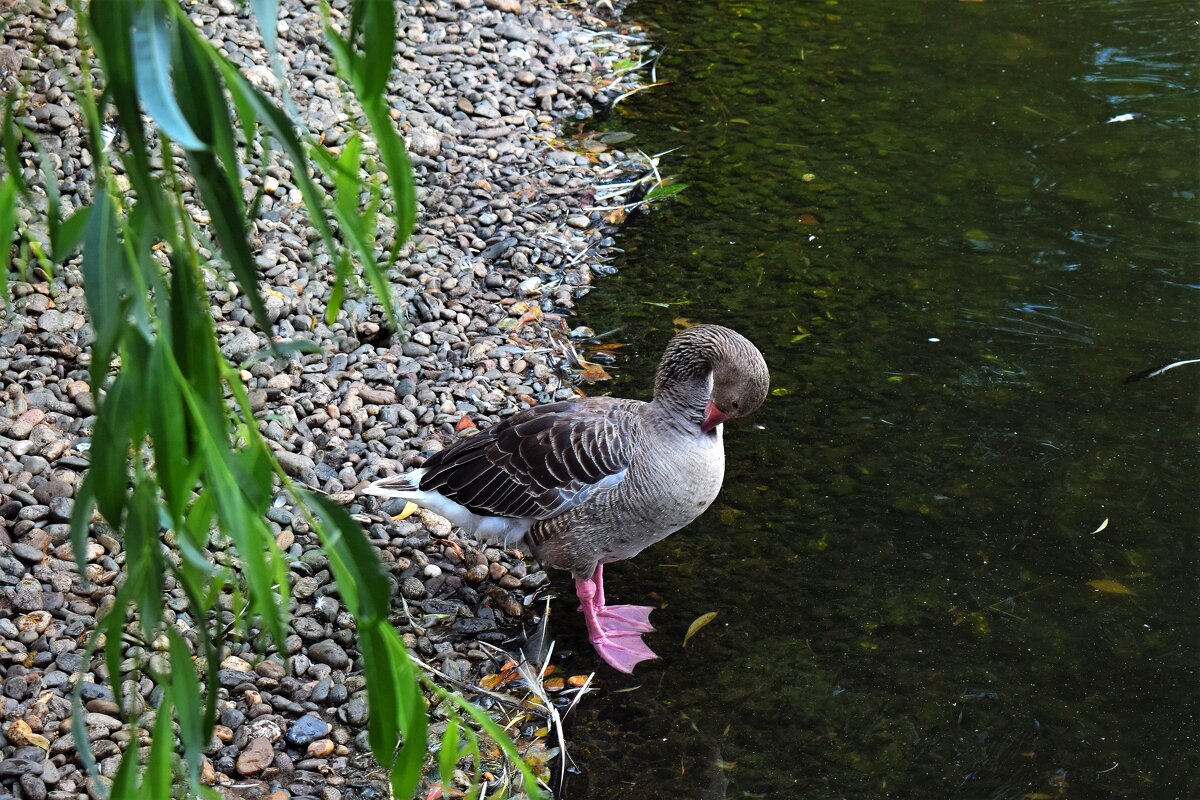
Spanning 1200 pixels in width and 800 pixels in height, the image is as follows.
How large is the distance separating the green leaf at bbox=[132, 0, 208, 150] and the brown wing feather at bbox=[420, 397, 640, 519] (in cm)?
290

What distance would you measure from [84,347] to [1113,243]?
5391 mm

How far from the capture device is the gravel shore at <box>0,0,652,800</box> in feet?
12.1

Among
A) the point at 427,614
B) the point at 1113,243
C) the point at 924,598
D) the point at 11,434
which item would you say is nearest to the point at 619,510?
the point at 427,614

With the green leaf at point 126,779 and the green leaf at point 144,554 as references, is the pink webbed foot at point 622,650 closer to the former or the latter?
the green leaf at point 126,779

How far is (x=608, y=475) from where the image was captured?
14.2 feet

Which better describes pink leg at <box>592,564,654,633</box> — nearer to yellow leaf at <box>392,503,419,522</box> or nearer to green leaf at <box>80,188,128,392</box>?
yellow leaf at <box>392,503,419,522</box>

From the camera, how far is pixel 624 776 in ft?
12.9

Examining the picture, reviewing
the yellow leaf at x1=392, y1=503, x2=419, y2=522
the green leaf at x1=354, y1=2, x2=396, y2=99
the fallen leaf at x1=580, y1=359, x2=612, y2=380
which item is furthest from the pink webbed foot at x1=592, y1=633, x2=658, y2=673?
the green leaf at x1=354, y1=2, x2=396, y2=99

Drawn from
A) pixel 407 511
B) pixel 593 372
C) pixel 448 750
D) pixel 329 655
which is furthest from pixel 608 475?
pixel 448 750

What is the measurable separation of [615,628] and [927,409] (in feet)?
6.63

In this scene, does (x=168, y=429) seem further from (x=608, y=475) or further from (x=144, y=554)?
(x=608, y=475)

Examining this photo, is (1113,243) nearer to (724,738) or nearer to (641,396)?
(641,396)

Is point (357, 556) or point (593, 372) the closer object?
point (357, 556)

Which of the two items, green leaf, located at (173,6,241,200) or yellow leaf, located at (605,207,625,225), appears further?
yellow leaf, located at (605,207,625,225)
